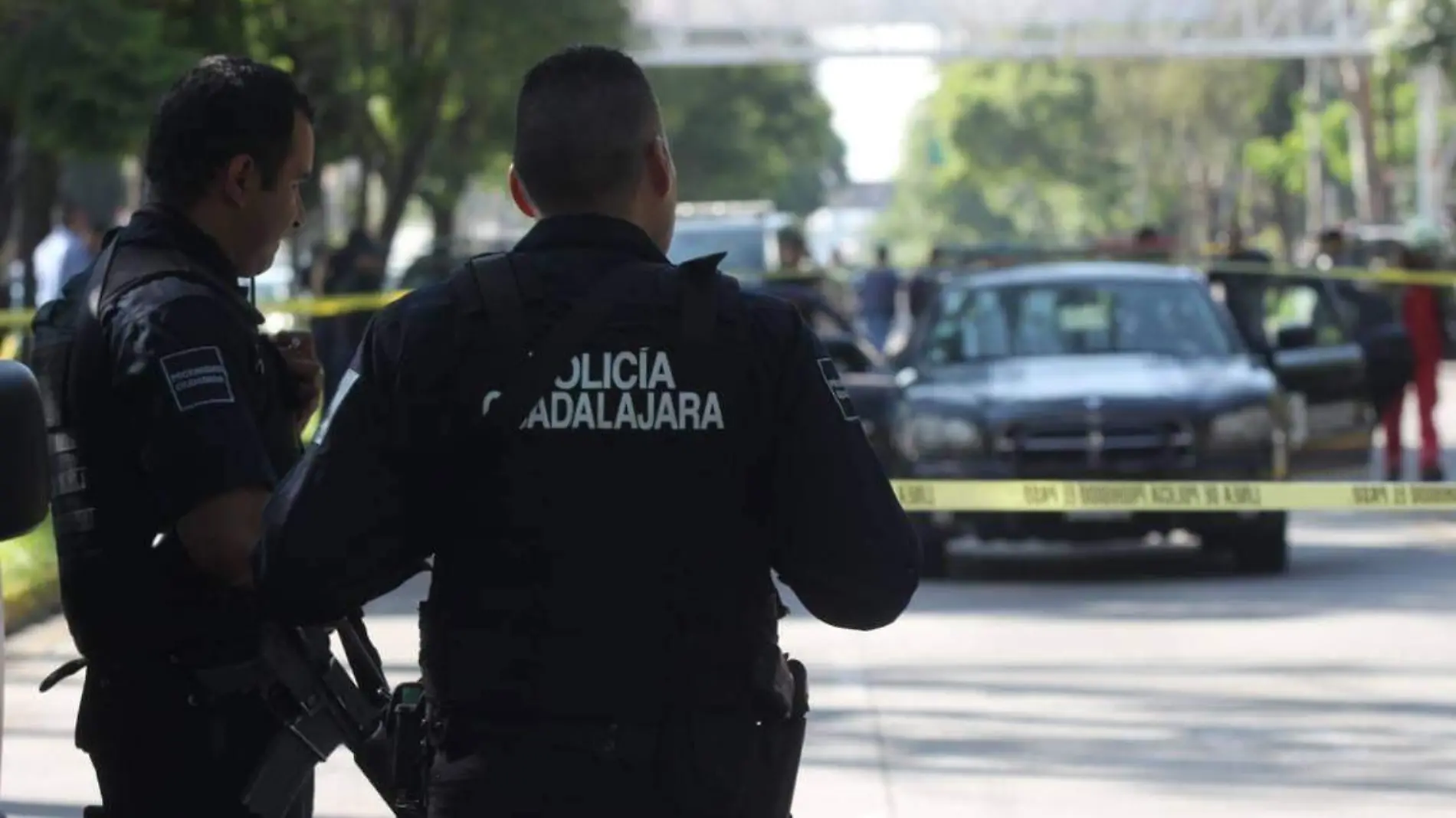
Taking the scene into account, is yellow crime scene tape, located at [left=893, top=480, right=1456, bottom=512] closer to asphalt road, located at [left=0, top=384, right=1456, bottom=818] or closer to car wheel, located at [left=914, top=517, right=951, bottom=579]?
asphalt road, located at [left=0, top=384, right=1456, bottom=818]

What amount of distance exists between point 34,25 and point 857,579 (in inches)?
653

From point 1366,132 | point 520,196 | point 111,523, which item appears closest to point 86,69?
point 111,523

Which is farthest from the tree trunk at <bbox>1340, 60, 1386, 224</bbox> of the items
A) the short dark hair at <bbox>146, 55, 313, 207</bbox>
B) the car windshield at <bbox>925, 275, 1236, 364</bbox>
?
the short dark hair at <bbox>146, 55, 313, 207</bbox>

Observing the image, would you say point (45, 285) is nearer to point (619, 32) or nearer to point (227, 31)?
point (227, 31)

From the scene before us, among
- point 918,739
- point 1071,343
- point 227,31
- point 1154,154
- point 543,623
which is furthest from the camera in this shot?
point 1154,154

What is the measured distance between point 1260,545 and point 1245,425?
2.18 ft

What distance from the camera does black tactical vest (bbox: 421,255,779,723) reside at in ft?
11.0

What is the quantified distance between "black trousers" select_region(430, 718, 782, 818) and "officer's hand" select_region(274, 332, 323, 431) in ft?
3.52

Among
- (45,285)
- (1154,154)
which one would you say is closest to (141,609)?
(45,285)

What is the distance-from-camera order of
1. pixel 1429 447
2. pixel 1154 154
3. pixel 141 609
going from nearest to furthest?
pixel 141 609 → pixel 1429 447 → pixel 1154 154

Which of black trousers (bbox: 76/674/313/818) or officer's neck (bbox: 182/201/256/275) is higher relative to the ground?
officer's neck (bbox: 182/201/256/275)

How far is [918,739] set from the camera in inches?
363

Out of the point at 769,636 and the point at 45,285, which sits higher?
the point at 769,636

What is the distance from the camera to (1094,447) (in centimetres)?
1335
